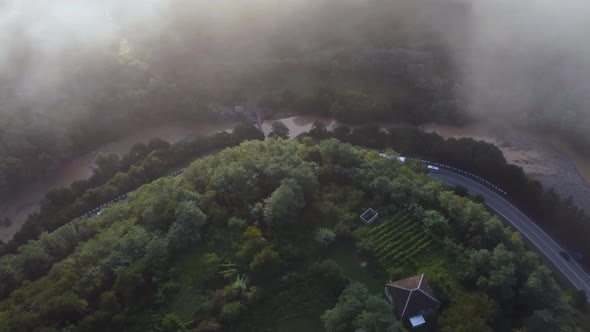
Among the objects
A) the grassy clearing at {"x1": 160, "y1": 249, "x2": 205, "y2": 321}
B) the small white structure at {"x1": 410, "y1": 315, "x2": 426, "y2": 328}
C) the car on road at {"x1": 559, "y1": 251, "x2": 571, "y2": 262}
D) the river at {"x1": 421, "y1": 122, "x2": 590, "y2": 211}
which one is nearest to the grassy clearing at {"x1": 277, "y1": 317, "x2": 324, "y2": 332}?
the small white structure at {"x1": 410, "y1": 315, "x2": 426, "y2": 328}

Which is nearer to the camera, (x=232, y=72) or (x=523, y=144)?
(x=523, y=144)

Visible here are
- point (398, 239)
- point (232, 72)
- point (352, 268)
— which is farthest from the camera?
point (232, 72)

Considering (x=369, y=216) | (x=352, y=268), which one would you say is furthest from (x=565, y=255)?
(x=352, y=268)

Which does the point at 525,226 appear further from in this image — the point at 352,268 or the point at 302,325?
the point at 302,325

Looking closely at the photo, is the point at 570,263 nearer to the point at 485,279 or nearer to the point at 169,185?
the point at 485,279

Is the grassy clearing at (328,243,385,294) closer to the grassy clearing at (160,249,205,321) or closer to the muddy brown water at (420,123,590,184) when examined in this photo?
the grassy clearing at (160,249,205,321)

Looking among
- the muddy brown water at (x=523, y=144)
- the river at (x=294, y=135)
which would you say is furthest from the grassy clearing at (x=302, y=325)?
the muddy brown water at (x=523, y=144)

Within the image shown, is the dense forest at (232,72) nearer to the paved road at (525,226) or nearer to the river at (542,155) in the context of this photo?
the river at (542,155)
